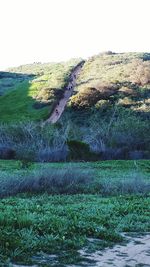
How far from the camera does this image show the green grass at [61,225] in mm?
8086

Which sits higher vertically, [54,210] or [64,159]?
[54,210]

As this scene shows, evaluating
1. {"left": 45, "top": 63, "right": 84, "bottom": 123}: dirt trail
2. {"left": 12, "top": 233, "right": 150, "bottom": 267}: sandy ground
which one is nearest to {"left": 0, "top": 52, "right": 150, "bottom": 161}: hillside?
{"left": 45, "top": 63, "right": 84, "bottom": 123}: dirt trail

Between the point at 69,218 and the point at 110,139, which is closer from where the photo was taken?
the point at 69,218

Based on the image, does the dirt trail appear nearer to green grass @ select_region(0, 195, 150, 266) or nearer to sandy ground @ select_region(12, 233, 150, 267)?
green grass @ select_region(0, 195, 150, 266)

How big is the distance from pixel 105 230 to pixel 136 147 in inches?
1120

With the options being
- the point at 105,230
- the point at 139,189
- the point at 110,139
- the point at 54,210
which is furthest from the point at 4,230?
the point at 110,139

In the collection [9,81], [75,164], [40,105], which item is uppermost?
[9,81]

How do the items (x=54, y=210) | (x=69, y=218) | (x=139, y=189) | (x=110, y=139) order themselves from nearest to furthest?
(x=69, y=218) → (x=54, y=210) → (x=139, y=189) → (x=110, y=139)

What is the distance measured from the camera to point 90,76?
227 feet

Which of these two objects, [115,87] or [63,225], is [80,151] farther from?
[115,87]

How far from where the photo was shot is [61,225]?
9.74 meters

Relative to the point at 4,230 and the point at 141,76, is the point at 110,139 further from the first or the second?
the point at 4,230

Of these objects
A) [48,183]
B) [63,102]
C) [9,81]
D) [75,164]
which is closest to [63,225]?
[48,183]

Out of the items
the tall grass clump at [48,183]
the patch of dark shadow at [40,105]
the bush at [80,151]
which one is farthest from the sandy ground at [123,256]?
the patch of dark shadow at [40,105]
